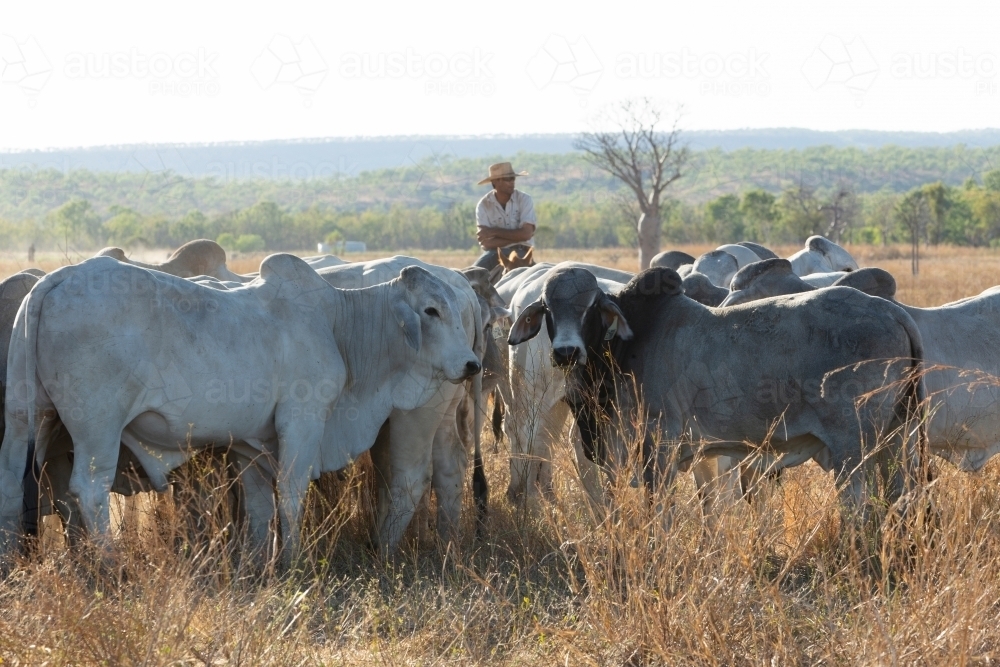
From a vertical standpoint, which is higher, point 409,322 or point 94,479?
point 409,322

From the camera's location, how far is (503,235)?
1112 centimetres

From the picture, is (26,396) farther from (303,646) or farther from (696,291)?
(696,291)

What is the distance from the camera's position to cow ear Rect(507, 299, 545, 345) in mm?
5801

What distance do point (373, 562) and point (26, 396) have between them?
1.75 metres

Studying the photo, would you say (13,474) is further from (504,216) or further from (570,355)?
(504,216)

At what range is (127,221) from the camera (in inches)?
3130

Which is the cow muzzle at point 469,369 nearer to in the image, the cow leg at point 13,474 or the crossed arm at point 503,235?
the cow leg at point 13,474

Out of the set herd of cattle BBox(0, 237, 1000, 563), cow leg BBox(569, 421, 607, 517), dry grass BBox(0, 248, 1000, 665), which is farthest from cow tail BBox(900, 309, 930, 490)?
cow leg BBox(569, 421, 607, 517)

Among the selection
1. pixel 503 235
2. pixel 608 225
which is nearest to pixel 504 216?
pixel 503 235

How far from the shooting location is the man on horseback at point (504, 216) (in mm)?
11047

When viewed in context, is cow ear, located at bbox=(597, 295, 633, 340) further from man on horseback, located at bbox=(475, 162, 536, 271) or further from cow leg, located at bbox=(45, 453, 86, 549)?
man on horseback, located at bbox=(475, 162, 536, 271)

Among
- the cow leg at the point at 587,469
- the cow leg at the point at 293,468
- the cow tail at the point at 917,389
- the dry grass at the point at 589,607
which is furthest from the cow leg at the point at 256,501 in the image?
the cow tail at the point at 917,389

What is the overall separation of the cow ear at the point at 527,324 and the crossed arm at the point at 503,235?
5219 mm

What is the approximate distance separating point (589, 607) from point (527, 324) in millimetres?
1820
